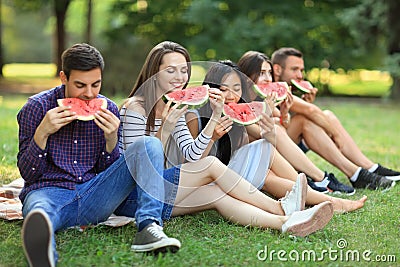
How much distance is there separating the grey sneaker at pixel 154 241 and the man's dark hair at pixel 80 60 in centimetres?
95

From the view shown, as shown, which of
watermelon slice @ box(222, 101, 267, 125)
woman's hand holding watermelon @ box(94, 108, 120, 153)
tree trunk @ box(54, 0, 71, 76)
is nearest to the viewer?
woman's hand holding watermelon @ box(94, 108, 120, 153)

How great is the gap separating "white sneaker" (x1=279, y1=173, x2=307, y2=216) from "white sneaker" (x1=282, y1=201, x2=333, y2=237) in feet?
0.50

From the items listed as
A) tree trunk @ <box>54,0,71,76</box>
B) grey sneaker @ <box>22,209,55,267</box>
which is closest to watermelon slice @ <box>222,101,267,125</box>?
grey sneaker @ <box>22,209,55,267</box>

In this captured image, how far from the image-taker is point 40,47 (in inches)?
1351

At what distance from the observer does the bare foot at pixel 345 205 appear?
429 centimetres

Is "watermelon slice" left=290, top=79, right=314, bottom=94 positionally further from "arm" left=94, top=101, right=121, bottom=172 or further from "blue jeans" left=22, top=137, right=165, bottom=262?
"blue jeans" left=22, top=137, right=165, bottom=262

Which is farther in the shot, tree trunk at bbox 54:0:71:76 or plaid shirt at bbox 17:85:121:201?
tree trunk at bbox 54:0:71:76

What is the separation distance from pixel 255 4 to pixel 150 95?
11.9 meters

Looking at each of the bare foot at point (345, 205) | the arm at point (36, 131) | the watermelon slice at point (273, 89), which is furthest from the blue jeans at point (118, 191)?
the bare foot at point (345, 205)

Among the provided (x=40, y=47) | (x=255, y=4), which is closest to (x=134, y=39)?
(x=255, y=4)

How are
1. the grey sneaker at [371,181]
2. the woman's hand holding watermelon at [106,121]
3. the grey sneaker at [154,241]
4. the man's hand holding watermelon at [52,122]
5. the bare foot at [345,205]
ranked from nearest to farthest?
1. the grey sneaker at [154,241]
2. the man's hand holding watermelon at [52,122]
3. the woman's hand holding watermelon at [106,121]
4. the bare foot at [345,205]
5. the grey sneaker at [371,181]

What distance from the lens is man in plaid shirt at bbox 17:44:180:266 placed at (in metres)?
3.25

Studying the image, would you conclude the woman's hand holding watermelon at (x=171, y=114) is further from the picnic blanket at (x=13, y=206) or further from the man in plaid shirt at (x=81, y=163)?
the picnic blanket at (x=13, y=206)

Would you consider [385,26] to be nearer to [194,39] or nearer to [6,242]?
[194,39]
